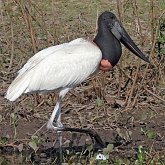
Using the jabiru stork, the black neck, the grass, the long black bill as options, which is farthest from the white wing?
the grass

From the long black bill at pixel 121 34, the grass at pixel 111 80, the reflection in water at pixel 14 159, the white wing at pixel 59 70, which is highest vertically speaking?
the long black bill at pixel 121 34

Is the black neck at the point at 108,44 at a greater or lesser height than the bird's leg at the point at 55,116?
greater

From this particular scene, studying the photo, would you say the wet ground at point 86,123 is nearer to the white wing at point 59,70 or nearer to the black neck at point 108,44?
the white wing at point 59,70

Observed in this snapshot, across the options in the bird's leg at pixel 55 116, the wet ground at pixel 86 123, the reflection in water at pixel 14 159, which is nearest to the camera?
the reflection in water at pixel 14 159

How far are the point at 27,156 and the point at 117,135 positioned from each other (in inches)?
41.5

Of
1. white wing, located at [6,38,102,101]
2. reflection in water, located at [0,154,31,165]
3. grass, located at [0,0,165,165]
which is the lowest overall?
reflection in water, located at [0,154,31,165]

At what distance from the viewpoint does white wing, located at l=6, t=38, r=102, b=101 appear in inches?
313

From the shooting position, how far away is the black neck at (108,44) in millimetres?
8281

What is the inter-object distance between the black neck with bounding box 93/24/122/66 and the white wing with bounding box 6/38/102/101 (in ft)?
0.43

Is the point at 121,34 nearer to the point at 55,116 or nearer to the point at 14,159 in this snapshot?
the point at 55,116

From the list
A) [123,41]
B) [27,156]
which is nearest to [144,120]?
[123,41]

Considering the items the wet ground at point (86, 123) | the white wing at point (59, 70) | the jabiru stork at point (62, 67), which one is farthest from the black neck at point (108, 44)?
the wet ground at point (86, 123)

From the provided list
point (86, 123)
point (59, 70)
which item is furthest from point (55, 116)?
point (86, 123)

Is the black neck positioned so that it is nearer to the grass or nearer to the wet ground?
the grass
